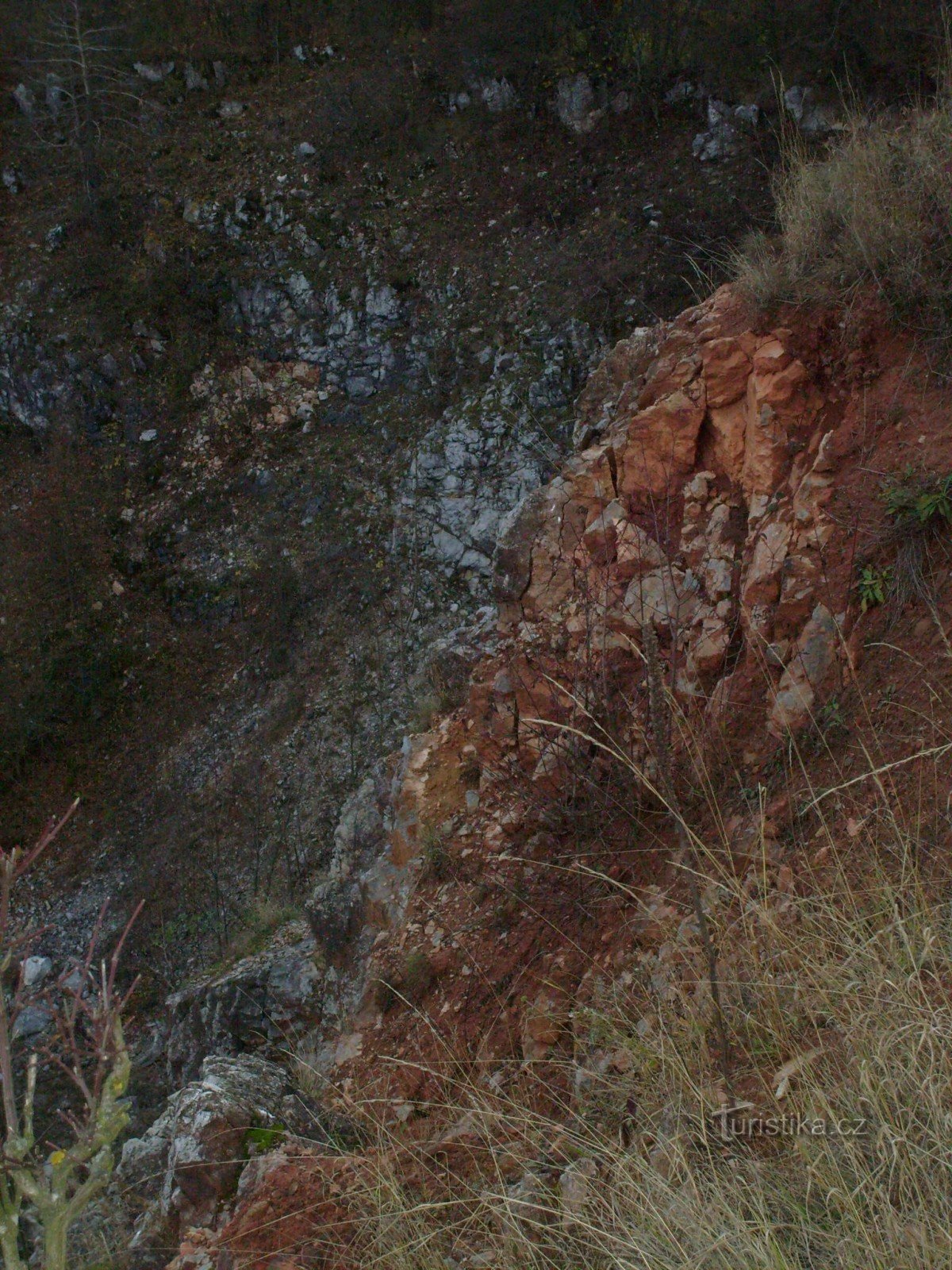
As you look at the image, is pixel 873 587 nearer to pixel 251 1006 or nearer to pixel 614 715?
pixel 614 715

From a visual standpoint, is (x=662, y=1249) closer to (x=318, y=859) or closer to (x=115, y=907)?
(x=318, y=859)

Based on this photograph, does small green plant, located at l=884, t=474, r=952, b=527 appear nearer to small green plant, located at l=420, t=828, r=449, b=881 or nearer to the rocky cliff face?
the rocky cliff face

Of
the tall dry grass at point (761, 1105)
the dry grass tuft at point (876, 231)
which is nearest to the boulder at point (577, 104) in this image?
the dry grass tuft at point (876, 231)

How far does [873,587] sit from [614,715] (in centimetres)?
95

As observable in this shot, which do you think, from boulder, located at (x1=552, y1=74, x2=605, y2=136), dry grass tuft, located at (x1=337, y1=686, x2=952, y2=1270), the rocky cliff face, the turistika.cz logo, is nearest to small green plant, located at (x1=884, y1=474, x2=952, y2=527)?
the rocky cliff face

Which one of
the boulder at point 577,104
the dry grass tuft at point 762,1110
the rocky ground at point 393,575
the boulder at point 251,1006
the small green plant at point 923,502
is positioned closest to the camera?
the dry grass tuft at point 762,1110

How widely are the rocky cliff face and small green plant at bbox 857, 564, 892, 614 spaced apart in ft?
0.23

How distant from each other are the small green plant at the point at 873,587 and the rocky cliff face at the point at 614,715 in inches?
2.8

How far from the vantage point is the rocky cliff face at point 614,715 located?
252 centimetres

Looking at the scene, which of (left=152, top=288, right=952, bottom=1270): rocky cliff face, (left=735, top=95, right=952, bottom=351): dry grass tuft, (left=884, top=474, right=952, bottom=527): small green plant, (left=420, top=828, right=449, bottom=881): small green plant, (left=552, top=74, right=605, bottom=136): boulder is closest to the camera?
(left=152, top=288, right=952, bottom=1270): rocky cliff face

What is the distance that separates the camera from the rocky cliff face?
2518 mm

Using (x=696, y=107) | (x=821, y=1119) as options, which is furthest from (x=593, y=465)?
(x=696, y=107)

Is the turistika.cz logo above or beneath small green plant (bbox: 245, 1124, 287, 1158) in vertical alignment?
above

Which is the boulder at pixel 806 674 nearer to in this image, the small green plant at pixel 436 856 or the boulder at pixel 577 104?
the small green plant at pixel 436 856
